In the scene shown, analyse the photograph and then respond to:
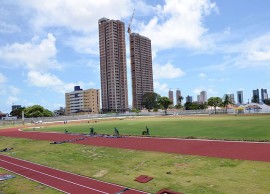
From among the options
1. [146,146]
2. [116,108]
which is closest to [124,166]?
[146,146]

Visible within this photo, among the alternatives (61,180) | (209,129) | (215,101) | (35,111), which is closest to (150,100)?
(215,101)

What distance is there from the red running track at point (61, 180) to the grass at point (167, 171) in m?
0.67

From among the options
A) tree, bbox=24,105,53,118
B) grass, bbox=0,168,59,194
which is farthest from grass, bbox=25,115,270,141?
tree, bbox=24,105,53,118

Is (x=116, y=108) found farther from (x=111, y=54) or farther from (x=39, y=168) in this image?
(x=39, y=168)

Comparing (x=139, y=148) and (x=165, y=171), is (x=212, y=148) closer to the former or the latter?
(x=139, y=148)

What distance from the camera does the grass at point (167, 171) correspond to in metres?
13.4

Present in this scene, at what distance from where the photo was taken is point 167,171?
54.3 ft

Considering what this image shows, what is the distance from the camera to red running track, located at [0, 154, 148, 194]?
45.3 feet

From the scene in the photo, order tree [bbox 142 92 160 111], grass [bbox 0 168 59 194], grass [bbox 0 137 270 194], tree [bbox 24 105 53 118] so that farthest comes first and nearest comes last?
tree [bbox 142 92 160 111], tree [bbox 24 105 53 118], grass [bbox 0 168 59 194], grass [bbox 0 137 270 194]

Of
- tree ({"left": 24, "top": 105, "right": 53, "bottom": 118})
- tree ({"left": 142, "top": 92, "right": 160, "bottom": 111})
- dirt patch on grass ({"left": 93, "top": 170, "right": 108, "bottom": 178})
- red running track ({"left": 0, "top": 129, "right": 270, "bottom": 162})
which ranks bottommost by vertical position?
dirt patch on grass ({"left": 93, "top": 170, "right": 108, "bottom": 178})

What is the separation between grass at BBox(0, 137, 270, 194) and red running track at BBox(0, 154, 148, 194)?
0.67 m

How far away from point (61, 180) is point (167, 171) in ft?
20.8

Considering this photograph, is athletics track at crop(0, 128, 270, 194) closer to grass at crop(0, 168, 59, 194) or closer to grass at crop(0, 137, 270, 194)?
grass at crop(0, 168, 59, 194)

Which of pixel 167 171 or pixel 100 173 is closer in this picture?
pixel 167 171
